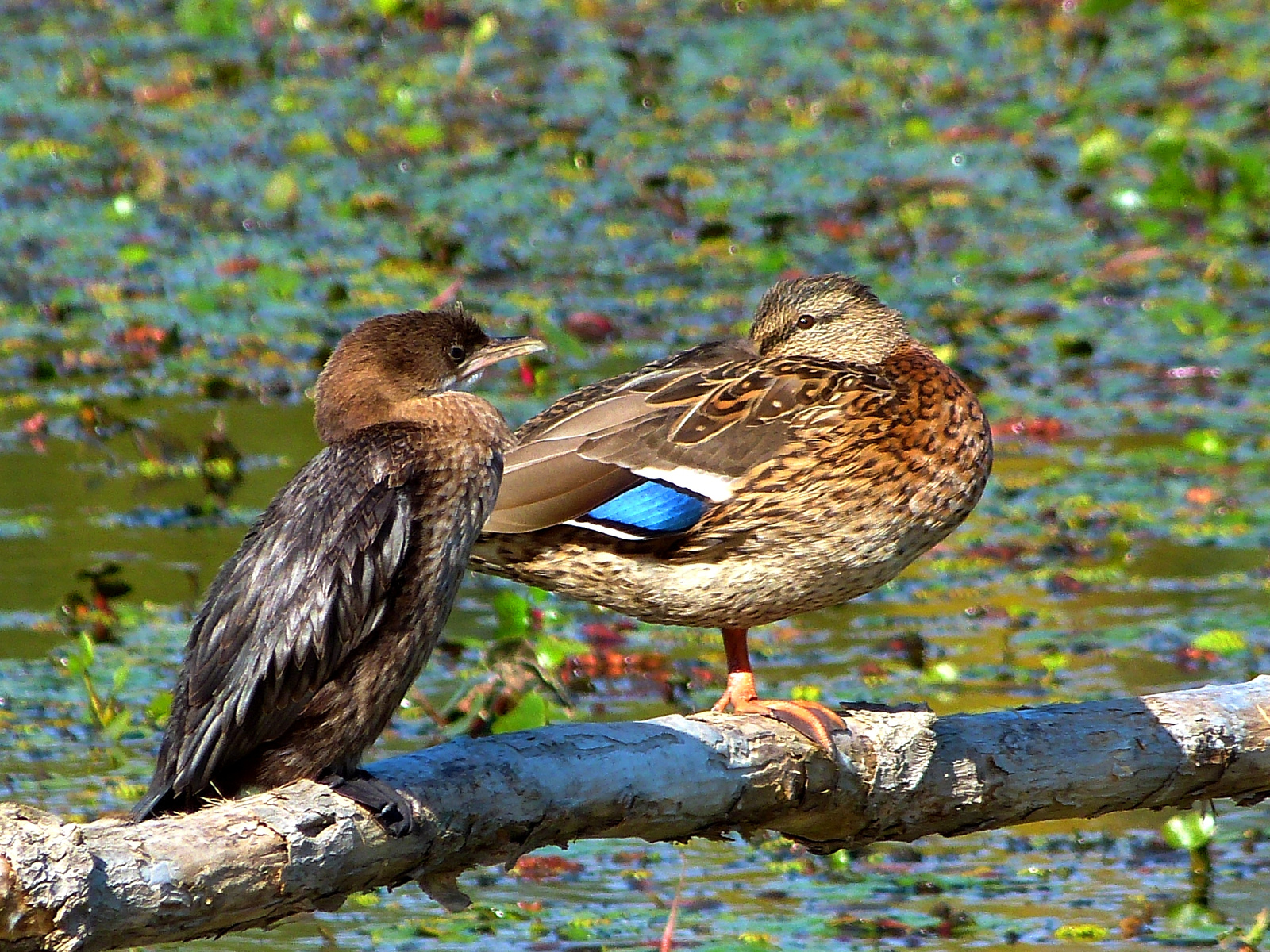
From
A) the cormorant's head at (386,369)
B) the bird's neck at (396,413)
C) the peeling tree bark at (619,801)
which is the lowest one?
the peeling tree bark at (619,801)

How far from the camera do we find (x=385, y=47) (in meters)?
13.3

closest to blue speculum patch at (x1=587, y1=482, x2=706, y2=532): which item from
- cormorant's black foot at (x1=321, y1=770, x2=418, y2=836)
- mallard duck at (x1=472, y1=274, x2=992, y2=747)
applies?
mallard duck at (x1=472, y1=274, x2=992, y2=747)

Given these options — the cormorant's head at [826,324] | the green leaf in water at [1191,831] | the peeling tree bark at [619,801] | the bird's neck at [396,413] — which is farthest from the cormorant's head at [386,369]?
the green leaf in water at [1191,831]

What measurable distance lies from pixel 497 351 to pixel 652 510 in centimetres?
51

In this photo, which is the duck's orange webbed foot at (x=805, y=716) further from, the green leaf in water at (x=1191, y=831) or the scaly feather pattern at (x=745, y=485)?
the green leaf in water at (x=1191, y=831)

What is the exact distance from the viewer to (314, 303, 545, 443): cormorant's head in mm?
3957

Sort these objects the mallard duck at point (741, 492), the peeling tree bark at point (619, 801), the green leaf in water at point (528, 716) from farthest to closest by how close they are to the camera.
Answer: the green leaf in water at point (528, 716) < the mallard duck at point (741, 492) < the peeling tree bark at point (619, 801)

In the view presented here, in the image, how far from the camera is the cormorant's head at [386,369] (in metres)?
3.96

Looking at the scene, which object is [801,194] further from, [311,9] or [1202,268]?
[311,9]

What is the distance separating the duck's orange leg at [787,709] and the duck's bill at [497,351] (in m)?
0.80

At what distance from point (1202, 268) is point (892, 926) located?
5926 mm

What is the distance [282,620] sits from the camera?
3586 millimetres

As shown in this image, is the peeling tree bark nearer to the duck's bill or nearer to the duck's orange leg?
the duck's orange leg

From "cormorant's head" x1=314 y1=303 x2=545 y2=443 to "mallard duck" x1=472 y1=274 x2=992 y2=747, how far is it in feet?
1.64
